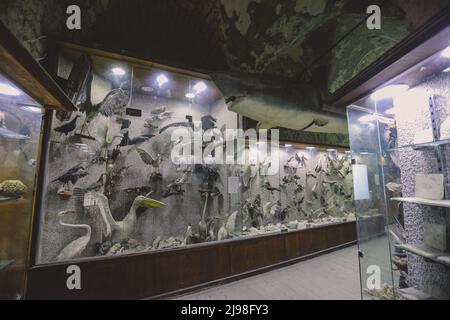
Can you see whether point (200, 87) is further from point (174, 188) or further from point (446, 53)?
point (446, 53)

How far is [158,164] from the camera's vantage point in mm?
3025

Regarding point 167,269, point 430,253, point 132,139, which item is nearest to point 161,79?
point 132,139

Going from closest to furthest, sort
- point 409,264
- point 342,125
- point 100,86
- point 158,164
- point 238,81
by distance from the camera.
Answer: point 409,264, point 100,86, point 158,164, point 238,81, point 342,125

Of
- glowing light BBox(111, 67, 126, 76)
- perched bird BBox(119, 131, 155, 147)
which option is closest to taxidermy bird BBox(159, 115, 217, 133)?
perched bird BBox(119, 131, 155, 147)

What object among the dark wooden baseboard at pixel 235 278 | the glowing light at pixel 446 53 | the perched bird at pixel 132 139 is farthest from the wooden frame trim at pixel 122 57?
the dark wooden baseboard at pixel 235 278

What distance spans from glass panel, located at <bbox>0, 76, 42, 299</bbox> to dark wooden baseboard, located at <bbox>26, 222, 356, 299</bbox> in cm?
31

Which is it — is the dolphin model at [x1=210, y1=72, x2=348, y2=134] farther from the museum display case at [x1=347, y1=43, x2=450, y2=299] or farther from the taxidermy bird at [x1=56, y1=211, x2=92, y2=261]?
the taxidermy bird at [x1=56, y1=211, x2=92, y2=261]

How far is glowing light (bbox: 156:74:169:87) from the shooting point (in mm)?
3087

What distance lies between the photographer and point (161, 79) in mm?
3127

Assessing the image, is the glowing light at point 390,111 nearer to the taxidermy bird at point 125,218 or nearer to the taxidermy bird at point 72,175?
the taxidermy bird at point 125,218

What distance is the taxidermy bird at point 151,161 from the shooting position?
2947 mm

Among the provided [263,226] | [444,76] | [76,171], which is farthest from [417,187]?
[76,171]
